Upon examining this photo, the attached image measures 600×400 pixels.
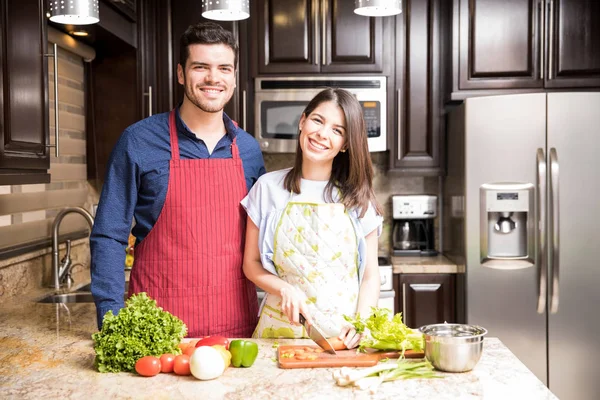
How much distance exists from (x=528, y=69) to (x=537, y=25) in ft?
0.81

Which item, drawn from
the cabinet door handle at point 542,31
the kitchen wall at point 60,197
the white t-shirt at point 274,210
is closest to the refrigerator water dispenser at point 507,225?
the cabinet door handle at point 542,31

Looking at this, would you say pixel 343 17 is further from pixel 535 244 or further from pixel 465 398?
pixel 465 398

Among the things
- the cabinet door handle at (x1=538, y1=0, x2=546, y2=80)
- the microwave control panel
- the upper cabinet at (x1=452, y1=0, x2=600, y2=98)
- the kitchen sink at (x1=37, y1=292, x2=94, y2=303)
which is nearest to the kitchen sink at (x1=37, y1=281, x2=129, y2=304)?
the kitchen sink at (x1=37, y1=292, x2=94, y2=303)

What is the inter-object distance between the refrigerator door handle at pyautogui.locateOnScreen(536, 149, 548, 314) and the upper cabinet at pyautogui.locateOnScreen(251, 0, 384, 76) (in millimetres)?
1047

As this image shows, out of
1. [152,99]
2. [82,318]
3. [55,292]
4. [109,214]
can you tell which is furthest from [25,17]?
[152,99]

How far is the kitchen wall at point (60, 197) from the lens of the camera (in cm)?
308

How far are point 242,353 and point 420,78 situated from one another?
8.76 feet

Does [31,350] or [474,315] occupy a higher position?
[31,350]

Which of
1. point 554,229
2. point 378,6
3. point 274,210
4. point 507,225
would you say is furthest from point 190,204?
point 554,229

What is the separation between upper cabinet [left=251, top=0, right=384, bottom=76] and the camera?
13.1 ft

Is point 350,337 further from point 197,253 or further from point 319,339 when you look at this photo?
point 197,253

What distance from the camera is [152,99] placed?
4.07 m

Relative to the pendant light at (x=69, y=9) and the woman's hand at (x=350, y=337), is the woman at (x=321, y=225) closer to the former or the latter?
the woman's hand at (x=350, y=337)

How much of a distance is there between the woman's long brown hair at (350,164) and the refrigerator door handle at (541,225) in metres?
1.63
